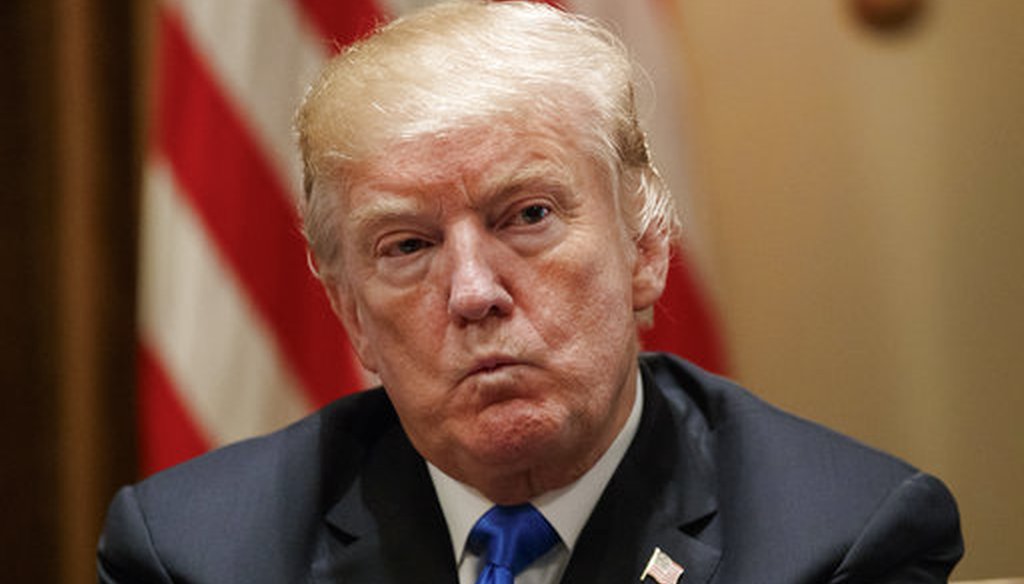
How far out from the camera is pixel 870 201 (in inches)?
135

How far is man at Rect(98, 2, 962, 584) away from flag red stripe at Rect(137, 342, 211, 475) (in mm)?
702

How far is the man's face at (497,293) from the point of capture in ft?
6.03

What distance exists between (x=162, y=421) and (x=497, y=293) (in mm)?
1309

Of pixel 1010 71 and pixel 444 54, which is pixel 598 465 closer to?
pixel 444 54

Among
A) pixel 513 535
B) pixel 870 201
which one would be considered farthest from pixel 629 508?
pixel 870 201

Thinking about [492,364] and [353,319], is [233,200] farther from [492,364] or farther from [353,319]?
[492,364]

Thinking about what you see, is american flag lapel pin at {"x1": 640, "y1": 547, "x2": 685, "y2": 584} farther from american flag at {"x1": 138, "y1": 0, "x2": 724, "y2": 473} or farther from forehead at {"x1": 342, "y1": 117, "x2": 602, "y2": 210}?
american flag at {"x1": 138, "y1": 0, "x2": 724, "y2": 473}

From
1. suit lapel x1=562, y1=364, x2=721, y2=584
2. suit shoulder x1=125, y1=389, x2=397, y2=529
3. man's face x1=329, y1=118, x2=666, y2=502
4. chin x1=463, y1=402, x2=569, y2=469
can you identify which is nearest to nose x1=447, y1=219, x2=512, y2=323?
man's face x1=329, y1=118, x2=666, y2=502

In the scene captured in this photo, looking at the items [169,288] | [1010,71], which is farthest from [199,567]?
[1010,71]

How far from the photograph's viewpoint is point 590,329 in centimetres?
188

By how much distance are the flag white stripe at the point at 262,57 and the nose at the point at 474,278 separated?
3.75 ft

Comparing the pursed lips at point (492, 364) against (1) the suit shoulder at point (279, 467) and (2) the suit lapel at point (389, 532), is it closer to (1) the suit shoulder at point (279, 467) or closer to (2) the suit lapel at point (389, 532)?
(2) the suit lapel at point (389, 532)

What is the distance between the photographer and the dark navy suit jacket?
6.22ft

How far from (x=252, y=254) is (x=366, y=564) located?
1038mm
